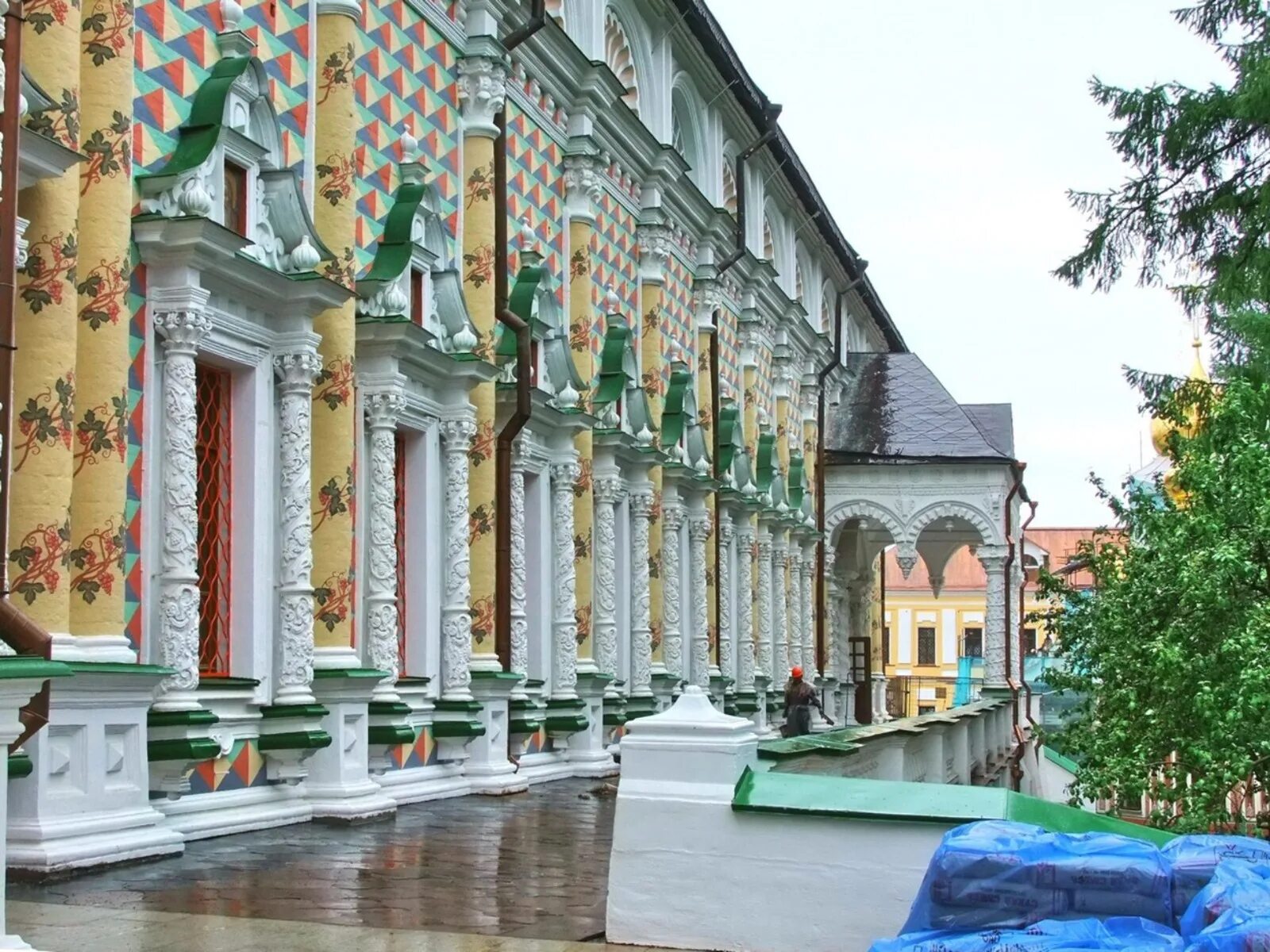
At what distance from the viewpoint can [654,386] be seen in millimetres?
25750

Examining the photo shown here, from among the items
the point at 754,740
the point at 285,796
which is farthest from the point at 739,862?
the point at 285,796

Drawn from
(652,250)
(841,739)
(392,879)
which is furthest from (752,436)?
(392,879)

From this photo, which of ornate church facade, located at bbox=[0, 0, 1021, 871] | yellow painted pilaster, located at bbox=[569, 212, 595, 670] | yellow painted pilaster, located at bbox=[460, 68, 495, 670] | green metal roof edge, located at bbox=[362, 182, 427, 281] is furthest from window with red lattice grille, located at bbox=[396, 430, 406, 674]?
yellow painted pilaster, located at bbox=[569, 212, 595, 670]

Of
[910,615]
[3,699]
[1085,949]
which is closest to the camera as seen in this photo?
[1085,949]

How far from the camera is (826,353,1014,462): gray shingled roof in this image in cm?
3884

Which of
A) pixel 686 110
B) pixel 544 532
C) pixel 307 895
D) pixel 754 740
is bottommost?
pixel 307 895

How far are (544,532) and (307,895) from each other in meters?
11.4

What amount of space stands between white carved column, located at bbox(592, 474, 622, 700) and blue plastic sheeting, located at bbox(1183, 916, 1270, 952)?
17.0 m

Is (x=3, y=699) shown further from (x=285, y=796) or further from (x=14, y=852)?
(x=285, y=796)

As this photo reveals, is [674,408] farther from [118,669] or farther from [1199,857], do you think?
[1199,857]

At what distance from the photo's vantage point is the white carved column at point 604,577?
73.7 ft

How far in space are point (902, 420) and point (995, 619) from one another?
4779mm

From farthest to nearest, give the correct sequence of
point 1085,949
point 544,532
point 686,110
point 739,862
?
point 686,110
point 544,532
point 739,862
point 1085,949

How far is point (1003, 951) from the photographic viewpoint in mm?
6148
